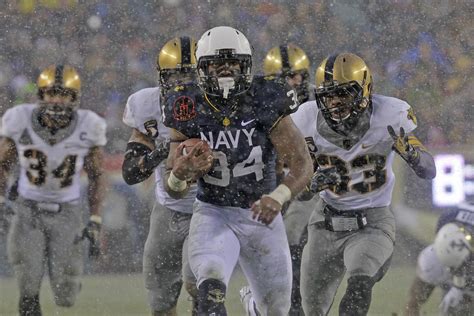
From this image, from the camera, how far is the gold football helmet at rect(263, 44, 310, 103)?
657cm

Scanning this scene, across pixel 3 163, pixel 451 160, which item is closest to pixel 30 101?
pixel 3 163

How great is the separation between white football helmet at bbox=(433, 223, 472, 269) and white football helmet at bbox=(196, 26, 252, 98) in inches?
69.0

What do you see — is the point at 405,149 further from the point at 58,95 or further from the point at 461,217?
the point at 58,95

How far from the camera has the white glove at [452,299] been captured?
582 cm

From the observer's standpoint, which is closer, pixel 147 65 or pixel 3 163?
pixel 3 163

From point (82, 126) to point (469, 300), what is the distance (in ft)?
7.93

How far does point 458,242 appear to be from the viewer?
227 inches

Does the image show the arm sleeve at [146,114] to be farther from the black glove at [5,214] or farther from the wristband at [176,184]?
the black glove at [5,214]

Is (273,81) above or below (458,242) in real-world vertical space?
above

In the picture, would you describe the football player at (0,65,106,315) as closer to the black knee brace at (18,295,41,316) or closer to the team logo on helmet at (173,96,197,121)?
the black knee brace at (18,295,41,316)

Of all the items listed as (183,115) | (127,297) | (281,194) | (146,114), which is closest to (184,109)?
(183,115)

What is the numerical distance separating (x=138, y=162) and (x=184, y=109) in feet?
2.02

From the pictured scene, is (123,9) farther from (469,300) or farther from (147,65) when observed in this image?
(469,300)

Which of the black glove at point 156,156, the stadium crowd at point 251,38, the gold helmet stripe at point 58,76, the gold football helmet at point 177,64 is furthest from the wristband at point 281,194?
the stadium crowd at point 251,38
